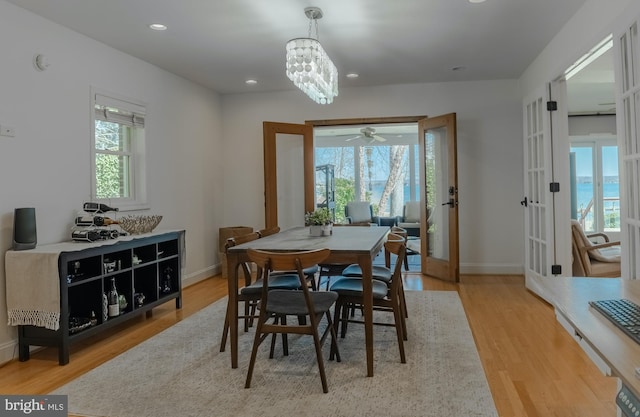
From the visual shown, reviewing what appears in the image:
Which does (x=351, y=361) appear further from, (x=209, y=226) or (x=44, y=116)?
(x=209, y=226)

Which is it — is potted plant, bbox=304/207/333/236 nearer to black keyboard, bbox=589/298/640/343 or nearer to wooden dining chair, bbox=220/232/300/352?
wooden dining chair, bbox=220/232/300/352

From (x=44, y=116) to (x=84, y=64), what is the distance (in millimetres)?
685

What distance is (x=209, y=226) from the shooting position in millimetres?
5773

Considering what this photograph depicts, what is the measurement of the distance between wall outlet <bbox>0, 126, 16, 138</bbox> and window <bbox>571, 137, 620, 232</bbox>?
7939 mm

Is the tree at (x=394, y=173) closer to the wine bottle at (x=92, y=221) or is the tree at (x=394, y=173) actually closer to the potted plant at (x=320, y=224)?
the potted plant at (x=320, y=224)

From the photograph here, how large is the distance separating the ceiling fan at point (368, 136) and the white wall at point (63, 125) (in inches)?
154

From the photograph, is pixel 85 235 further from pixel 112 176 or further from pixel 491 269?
pixel 491 269

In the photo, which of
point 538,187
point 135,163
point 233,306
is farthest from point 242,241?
point 538,187

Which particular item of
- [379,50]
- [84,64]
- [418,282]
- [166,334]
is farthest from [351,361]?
[84,64]

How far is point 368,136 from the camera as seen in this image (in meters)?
8.66

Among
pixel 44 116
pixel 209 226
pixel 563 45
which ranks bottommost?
pixel 209 226

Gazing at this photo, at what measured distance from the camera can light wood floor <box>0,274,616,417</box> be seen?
7.34 feet

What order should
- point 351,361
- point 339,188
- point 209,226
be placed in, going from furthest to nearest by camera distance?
point 339,188, point 209,226, point 351,361

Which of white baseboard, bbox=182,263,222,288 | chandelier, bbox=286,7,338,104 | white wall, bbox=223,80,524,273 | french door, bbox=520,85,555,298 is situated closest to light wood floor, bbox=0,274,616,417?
french door, bbox=520,85,555,298
